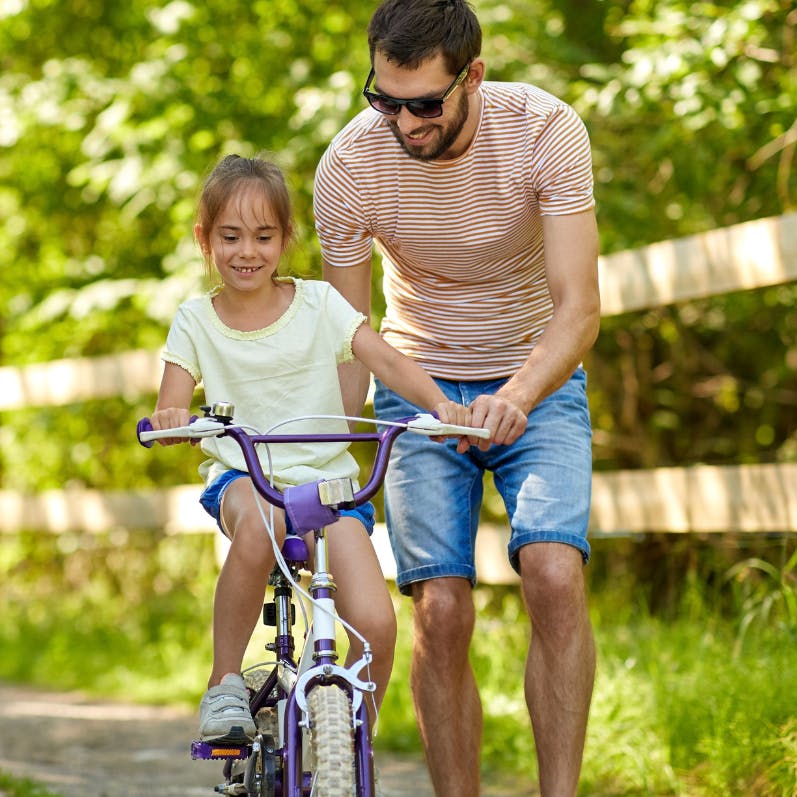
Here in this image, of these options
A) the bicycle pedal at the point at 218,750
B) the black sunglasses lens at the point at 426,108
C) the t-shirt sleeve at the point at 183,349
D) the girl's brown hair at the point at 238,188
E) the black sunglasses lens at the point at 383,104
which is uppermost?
the black sunglasses lens at the point at 383,104

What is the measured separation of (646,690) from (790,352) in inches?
81.3

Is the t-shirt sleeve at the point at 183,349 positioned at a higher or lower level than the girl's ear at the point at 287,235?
lower

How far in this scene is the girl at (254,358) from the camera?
305 cm

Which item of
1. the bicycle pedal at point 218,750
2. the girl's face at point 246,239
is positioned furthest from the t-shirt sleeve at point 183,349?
the bicycle pedal at point 218,750

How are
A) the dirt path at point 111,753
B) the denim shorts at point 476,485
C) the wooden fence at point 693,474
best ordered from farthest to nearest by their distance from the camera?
1. the dirt path at point 111,753
2. the wooden fence at point 693,474
3. the denim shorts at point 476,485

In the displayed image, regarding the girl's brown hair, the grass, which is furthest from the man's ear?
the grass

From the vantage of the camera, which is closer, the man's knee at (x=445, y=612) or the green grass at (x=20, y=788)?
the man's knee at (x=445, y=612)

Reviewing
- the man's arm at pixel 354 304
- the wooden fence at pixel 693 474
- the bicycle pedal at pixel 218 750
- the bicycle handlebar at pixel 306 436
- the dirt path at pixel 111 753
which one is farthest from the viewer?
the dirt path at pixel 111 753

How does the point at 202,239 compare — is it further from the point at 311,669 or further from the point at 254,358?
the point at 311,669

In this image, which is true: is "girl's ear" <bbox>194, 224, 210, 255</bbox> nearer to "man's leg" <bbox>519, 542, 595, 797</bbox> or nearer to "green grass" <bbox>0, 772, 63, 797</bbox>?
"man's leg" <bbox>519, 542, 595, 797</bbox>

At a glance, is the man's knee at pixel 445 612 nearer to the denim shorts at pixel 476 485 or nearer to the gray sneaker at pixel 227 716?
the denim shorts at pixel 476 485

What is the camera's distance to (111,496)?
22.7 feet

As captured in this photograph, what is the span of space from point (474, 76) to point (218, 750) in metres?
1.65

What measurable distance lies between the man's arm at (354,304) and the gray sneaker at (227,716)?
79 cm
